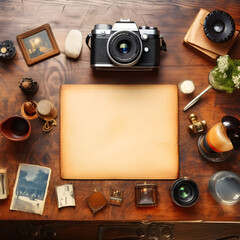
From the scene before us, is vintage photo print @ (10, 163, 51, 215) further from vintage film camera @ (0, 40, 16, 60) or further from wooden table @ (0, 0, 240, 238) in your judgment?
vintage film camera @ (0, 40, 16, 60)

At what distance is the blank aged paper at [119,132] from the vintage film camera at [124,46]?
4.0 inches

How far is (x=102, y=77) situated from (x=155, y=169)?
1.37 feet

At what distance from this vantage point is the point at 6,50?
1.10 m

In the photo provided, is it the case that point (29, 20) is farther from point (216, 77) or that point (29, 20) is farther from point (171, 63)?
point (216, 77)

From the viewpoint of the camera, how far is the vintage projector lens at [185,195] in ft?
3.44

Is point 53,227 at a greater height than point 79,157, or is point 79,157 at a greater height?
point 79,157

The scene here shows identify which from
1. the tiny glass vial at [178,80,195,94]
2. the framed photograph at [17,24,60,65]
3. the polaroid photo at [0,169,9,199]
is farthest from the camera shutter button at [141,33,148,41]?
the polaroid photo at [0,169,9,199]

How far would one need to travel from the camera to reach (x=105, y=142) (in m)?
1.12

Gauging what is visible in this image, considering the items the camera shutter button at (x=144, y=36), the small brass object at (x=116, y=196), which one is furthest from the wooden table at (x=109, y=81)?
the camera shutter button at (x=144, y=36)

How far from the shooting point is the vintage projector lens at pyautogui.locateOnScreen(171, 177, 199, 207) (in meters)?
1.05

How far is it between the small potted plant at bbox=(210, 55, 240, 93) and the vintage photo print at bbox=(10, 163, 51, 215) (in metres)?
0.73

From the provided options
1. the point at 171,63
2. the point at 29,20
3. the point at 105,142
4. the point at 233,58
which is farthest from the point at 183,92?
the point at 29,20

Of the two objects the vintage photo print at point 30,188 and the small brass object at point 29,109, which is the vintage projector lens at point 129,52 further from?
the vintage photo print at point 30,188

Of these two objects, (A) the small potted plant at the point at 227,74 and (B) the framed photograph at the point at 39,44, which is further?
(B) the framed photograph at the point at 39,44
